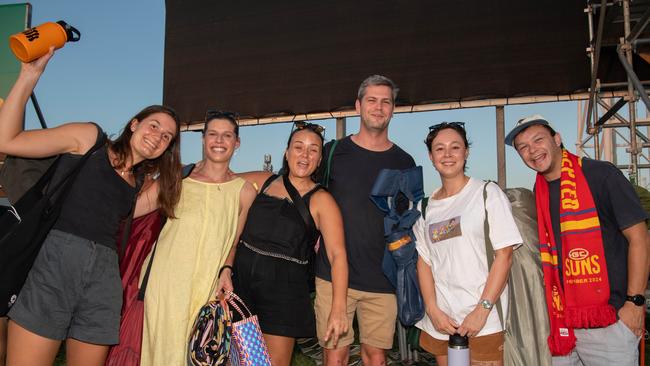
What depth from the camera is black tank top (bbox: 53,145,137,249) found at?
2.53 meters

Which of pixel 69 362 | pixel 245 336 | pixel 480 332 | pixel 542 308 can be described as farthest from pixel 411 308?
pixel 69 362

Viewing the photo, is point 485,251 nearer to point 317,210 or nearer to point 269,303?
point 317,210

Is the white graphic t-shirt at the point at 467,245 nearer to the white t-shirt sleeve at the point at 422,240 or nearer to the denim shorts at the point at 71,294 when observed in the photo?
the white t-shirt sleeve at the point at 422,240

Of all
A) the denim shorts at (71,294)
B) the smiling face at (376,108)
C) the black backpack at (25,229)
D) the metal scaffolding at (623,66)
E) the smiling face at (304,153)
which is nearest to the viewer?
the black backpack at (25,229)

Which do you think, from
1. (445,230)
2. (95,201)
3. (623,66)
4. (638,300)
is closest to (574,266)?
(638,300)

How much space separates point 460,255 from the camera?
2750 millimetres

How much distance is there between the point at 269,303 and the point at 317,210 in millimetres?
672

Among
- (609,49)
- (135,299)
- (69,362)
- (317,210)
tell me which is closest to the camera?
(69,362)

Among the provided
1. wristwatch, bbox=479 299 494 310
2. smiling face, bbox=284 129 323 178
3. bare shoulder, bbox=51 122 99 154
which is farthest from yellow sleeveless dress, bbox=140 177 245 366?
wristwatch, bbox=479 299 494 310

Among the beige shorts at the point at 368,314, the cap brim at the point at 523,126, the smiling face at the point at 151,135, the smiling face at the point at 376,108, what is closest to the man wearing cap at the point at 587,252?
the cap brim at the point at 523,126

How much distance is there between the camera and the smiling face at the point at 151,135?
9.22ft

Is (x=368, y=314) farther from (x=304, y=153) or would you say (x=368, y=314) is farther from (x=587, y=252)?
(x=587, y=252)

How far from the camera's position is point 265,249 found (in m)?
2.97

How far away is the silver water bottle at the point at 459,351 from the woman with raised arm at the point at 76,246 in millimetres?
1857
